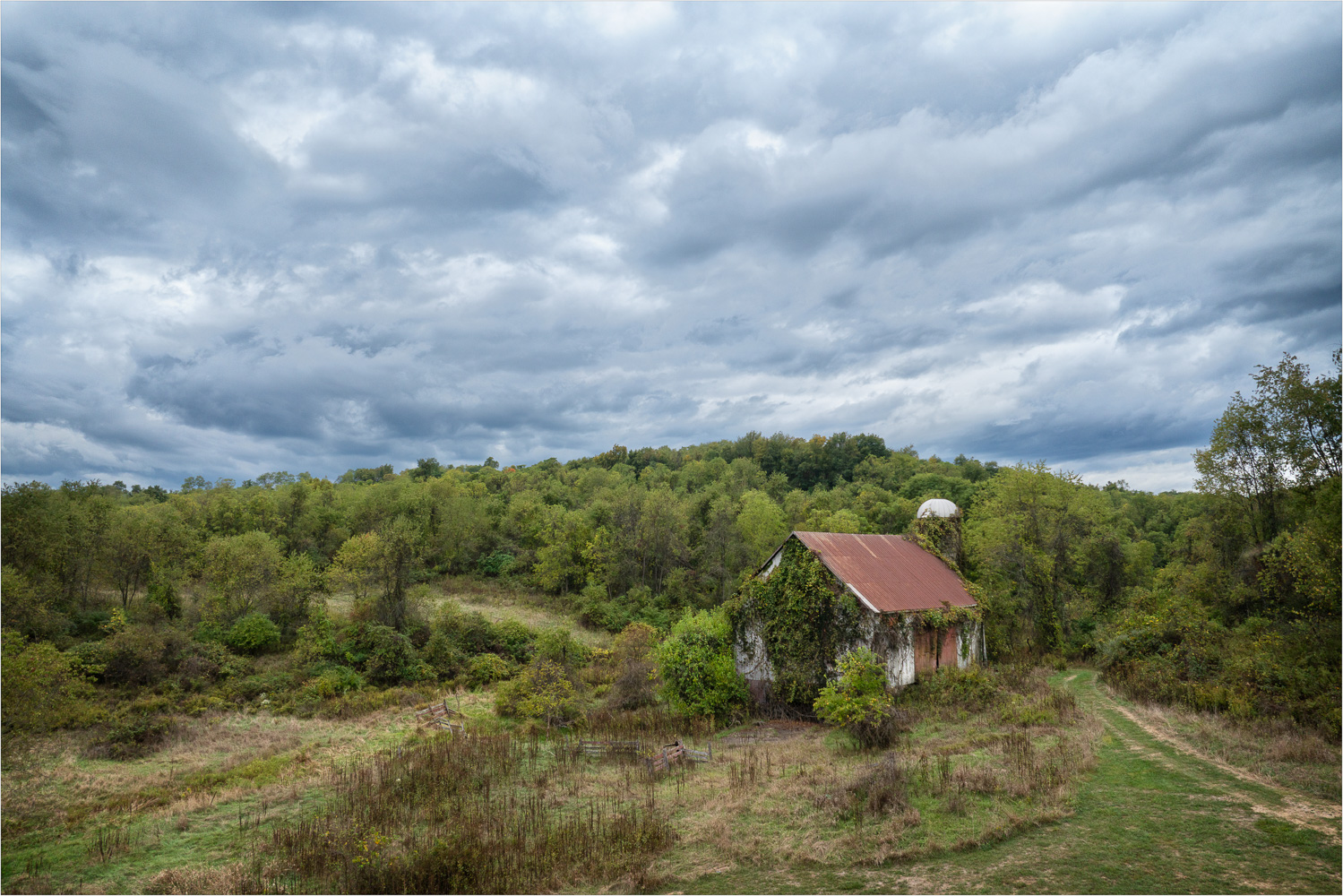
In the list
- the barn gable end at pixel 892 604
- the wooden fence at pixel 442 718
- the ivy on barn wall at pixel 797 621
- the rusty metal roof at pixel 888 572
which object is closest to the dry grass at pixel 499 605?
the wooden fence at pixel 442 718

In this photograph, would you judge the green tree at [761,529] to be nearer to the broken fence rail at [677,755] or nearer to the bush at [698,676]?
the bush at [698,676]

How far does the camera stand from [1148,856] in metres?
9.05

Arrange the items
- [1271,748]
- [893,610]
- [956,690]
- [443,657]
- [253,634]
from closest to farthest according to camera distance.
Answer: [1271,748] → [956,690] → [893,610] → [253,634] → [443,657]

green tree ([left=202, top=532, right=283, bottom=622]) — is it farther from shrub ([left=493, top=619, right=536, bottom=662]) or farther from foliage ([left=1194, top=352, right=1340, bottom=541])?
foliage ([left=1194, top=352, right=1340, bottom=541])

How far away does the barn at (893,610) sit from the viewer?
22.3 meters

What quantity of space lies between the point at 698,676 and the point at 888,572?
953cm

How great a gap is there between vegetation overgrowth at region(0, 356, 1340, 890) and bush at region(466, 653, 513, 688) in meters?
0.15

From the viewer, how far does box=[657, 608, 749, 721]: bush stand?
22031 mm

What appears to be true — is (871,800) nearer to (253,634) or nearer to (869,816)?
(869,816)

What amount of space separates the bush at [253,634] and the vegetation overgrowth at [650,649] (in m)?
0.17

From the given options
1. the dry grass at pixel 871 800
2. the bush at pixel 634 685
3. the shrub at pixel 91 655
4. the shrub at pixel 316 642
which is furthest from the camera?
the shrub at pixel 316 642

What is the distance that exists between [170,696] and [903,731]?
2931 cm

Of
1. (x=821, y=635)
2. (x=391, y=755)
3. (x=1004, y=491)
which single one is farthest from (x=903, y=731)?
(x=1004, y=491)

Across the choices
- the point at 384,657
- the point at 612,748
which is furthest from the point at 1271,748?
the point at 384,657
